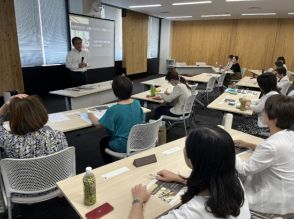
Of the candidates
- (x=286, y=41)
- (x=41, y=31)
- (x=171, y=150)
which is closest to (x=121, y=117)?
(x=171, y=150)

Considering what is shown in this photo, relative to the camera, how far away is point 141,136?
2.14 metres

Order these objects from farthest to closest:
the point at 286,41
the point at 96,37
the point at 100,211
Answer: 1. the point at 286,41
2. the point at 96,37
3. the point at 100,211

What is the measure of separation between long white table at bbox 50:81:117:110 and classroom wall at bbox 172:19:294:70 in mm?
7913

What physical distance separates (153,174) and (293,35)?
1070 centimetres

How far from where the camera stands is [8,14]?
4887 mm

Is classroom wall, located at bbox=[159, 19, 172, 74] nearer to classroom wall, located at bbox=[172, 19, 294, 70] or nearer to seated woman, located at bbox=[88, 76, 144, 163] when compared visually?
classroom wall, located at bbox=[172, 19, 294, 70]

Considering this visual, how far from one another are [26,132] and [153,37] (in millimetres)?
10429

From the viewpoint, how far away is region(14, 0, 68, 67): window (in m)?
5.41

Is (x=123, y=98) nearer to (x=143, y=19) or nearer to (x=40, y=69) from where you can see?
(x=40, y=69)

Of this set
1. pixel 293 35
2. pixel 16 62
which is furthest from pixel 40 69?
pixel 293 35

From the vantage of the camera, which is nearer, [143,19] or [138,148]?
[138,148]

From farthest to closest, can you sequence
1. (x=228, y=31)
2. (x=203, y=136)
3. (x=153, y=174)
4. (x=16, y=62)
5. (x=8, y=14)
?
(x=228, y=31)
(x=16, y=62)
(x=8, y=14)
(x=153, y=174)
(x=203, y=136)

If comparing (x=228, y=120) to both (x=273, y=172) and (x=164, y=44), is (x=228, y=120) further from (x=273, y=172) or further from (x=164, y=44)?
(x=164, y=44)

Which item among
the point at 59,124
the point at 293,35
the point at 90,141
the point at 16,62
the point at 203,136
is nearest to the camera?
the point at 203,136
